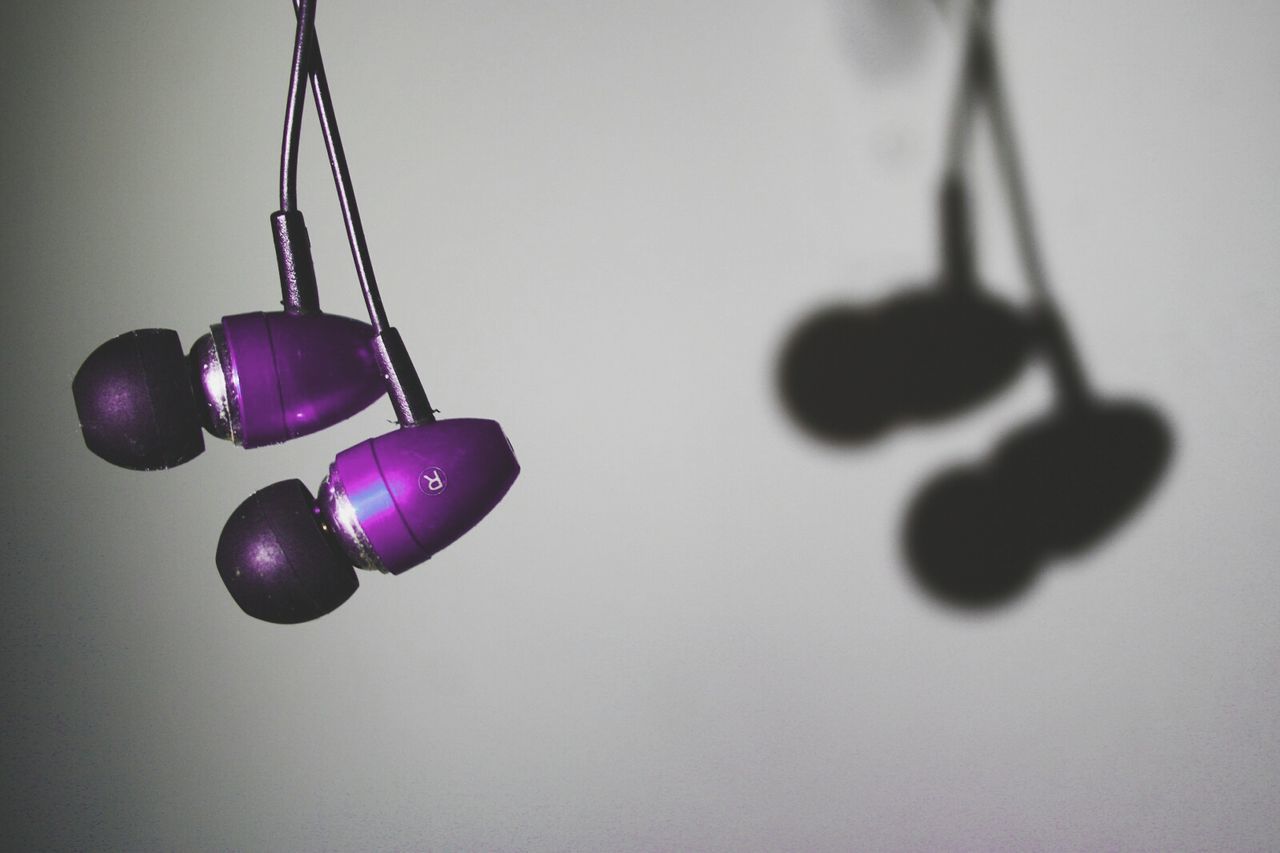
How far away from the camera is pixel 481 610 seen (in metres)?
0.97

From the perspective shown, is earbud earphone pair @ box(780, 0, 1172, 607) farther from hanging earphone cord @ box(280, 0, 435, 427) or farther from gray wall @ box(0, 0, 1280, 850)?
hanging earphone cord @ box(280, 0, 435, 427)

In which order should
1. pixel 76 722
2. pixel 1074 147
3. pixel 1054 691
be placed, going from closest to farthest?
pixel 1074 147, pixel 1054 691, pixel 76 722

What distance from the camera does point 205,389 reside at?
0.49 meters

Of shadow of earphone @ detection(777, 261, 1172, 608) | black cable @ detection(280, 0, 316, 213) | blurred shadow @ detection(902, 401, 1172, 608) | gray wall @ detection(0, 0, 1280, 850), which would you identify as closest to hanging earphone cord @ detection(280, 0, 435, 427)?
black cable @ detection(280, 0, 316, 213)

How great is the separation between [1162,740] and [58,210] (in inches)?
63.0

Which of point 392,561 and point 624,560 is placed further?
point 624,560

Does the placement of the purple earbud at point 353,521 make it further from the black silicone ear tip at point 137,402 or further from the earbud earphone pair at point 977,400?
the earbud earphone pair at point 977,400

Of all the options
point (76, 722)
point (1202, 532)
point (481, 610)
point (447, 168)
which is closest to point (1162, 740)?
point (1202, 532)

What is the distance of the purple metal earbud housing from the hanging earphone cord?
35 mm

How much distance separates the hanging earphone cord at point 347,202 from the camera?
0.48 meters

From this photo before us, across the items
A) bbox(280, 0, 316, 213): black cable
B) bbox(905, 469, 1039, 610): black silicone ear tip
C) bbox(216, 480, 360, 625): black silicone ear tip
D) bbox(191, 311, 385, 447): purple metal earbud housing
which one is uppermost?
bbox(280, 0, 316, 213): black cable

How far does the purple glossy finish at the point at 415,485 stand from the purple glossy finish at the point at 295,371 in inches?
1.8

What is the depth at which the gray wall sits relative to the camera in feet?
2.74

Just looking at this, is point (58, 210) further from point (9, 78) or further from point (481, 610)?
point (481, 610)
